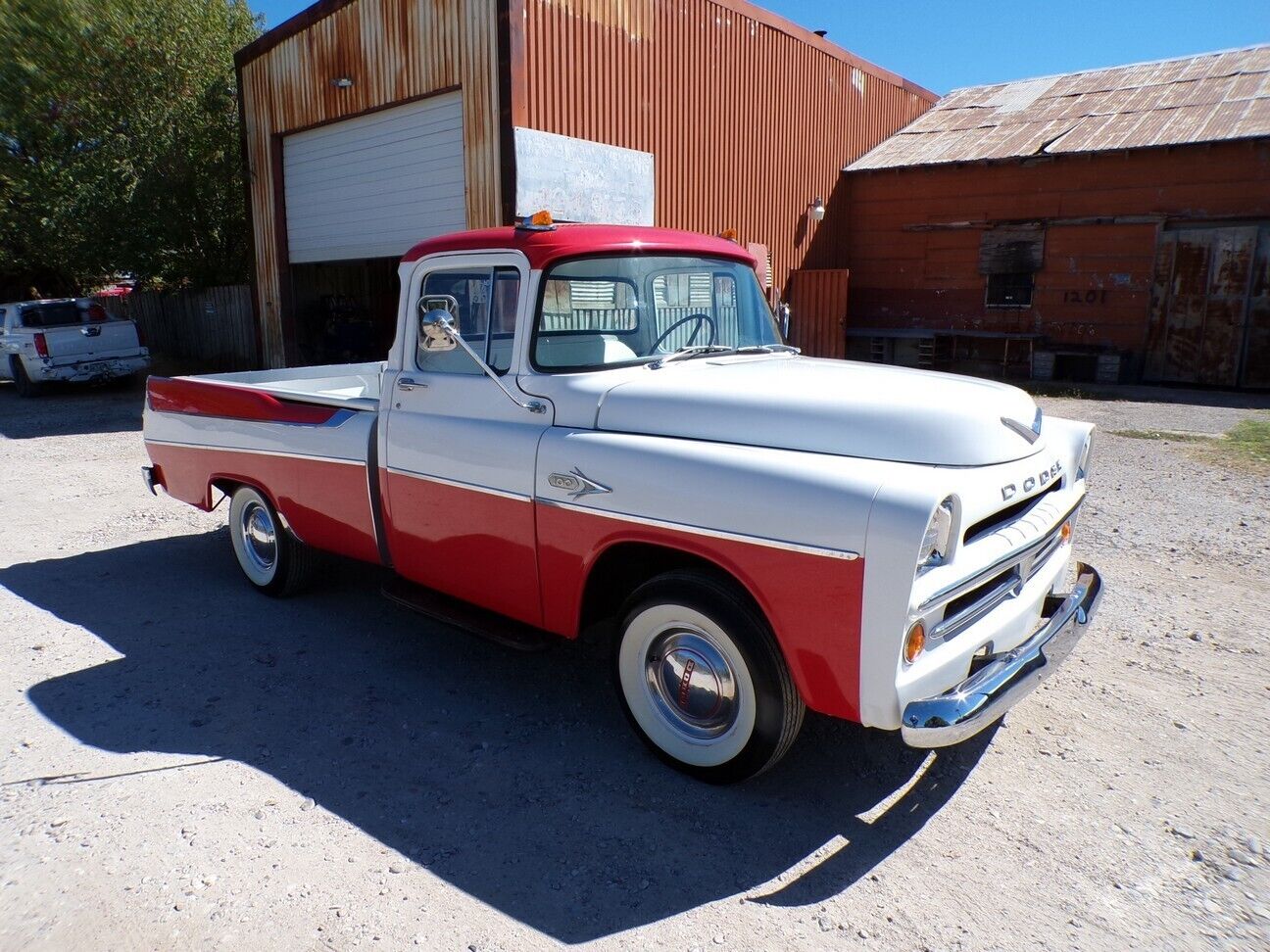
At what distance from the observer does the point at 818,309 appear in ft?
55.5

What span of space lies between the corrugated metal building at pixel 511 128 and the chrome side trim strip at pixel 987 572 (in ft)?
28.8

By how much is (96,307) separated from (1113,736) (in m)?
17.1

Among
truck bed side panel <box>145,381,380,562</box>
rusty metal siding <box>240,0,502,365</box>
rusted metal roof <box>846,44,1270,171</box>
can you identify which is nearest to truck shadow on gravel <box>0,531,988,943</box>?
truck bed side panel <box>145,381,380,562</box>

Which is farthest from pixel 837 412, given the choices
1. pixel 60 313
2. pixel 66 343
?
pixel 60 313

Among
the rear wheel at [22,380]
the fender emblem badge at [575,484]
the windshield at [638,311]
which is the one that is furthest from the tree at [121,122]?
the fender emblem badge at [575,484]

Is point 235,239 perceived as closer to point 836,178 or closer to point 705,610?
point 836,178

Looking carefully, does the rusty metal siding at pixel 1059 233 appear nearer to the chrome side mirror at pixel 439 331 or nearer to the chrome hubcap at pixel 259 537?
the chrome hubcap at pixel 259 537

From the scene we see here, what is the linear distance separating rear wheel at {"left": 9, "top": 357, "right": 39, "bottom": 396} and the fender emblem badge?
602 inches

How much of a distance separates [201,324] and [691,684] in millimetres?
18154

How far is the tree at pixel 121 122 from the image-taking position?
1673 centimetres

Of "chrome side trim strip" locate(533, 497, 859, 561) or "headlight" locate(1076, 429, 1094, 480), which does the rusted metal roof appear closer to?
"headlight" locate(1076, 429, 1094, 480)

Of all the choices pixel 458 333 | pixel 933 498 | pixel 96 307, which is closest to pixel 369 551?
pixel 458 333

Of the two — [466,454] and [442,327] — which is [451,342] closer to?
[442,327]

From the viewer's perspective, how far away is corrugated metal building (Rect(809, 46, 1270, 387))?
582 inches
